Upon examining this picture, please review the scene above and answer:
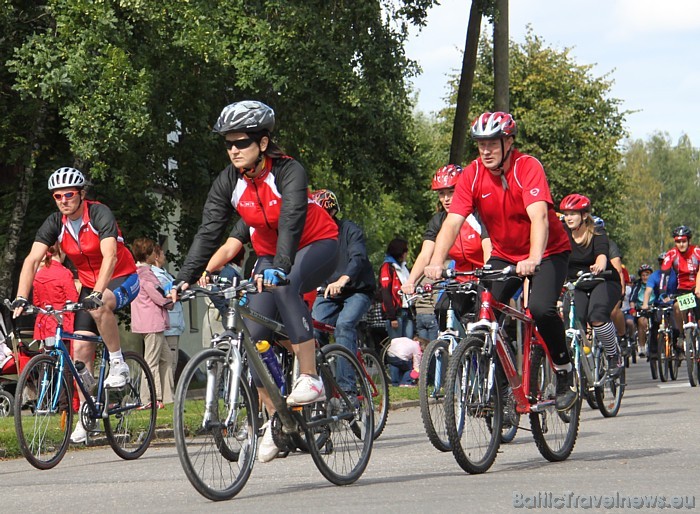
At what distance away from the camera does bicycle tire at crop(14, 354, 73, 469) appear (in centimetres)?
1050

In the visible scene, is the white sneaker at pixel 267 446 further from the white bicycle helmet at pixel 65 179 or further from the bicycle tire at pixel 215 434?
the white bicycle helmet at pixel 65 179

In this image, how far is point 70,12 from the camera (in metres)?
20.4

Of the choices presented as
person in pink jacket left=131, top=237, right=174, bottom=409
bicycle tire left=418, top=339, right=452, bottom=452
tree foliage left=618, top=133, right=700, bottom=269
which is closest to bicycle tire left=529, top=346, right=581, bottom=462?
bicycle tire left=418, top=339, right=452, bottom=452

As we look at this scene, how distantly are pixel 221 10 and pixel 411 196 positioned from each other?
793cm

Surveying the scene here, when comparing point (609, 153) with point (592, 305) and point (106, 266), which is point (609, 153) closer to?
point (592, 305)


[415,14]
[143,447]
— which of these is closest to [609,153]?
[415,14]

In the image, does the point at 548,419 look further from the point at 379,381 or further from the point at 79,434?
the point at 79,434

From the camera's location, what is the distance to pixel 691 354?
1925 centimetres

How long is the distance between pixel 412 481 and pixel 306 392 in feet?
2.68

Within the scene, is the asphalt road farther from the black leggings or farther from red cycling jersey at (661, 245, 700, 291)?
red cycling jersey at (661, 245, 700, 291)

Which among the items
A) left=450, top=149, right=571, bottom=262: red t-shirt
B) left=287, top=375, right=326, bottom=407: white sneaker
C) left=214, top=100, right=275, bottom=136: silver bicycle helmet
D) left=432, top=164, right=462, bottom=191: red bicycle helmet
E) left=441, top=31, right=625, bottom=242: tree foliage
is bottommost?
left=287, top=375, right=326, bottom=407: white sneaker

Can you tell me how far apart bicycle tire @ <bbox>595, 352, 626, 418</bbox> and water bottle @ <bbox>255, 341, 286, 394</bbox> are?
19.9 feet

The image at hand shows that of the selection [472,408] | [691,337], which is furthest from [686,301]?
[472,408]

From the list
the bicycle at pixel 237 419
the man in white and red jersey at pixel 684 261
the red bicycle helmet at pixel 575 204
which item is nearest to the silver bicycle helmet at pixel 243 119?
the bicycle at pixel 237 419
